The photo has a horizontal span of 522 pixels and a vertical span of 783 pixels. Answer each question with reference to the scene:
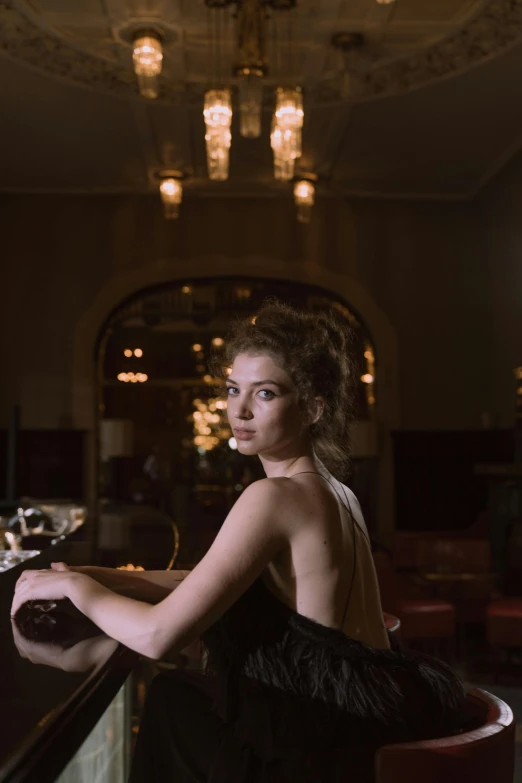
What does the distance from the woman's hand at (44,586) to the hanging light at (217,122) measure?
4.34m

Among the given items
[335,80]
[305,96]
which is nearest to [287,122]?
[335,80]

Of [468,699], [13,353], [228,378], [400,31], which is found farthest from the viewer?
[13,353]

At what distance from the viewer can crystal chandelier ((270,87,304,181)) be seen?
222 inches

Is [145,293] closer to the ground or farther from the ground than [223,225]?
closer to the ground

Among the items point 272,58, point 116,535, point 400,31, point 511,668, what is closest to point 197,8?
point 272,58

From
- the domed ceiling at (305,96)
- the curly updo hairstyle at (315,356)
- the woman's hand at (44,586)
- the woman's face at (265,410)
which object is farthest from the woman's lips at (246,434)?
the domed ceiling at (305,96)

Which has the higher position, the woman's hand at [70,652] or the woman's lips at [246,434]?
the woman's lips at [246,434]

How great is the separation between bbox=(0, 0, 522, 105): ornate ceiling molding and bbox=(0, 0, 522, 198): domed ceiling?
0.01 meters

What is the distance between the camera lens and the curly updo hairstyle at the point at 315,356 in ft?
5.77

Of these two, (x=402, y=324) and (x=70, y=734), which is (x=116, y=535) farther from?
(x=402, y=324)

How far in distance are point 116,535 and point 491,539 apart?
521cm

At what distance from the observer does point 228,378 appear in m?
1.81

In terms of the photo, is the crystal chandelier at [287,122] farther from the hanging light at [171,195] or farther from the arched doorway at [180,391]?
the arched doorway at [180,391]

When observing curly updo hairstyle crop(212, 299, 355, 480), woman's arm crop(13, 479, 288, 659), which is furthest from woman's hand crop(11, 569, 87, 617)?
curly updo hairstyle crop(212, 299, 355, 480)
